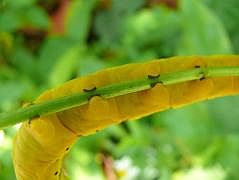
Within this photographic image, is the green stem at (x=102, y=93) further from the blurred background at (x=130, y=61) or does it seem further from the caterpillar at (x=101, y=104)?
the blurred background at (x=130, y=61)

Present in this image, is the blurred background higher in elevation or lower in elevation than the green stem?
higher

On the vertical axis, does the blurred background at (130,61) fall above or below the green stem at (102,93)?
above

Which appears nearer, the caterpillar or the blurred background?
the caterpillar

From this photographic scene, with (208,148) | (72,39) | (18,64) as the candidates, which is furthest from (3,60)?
(208,148)

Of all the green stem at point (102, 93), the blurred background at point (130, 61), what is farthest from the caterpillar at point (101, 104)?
the blurred background at point (130, 61)

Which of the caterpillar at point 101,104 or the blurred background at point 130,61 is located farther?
the blurred background at point 130,61

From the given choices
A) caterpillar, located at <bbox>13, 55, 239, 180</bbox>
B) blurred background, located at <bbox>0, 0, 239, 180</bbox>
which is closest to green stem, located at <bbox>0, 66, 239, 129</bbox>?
caterpillar, located at <bbox>13, 55, 239, 180</bbox>

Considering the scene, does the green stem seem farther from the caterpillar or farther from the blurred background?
the blurred background

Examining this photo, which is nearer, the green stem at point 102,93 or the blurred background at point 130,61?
the green stem at point 102,93
